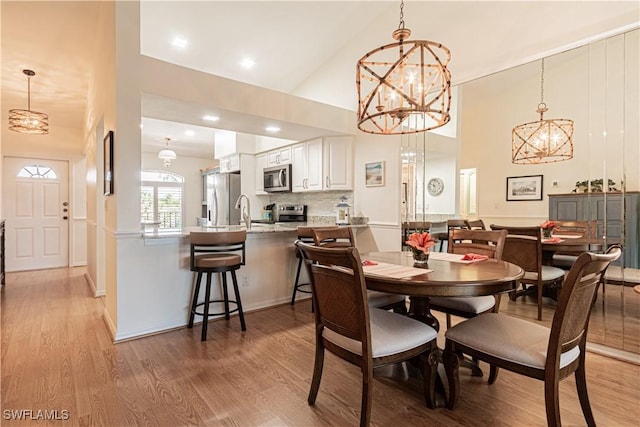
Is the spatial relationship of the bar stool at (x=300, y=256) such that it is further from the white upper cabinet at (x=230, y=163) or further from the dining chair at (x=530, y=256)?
the white upper cabinet at (x=230, y=163)

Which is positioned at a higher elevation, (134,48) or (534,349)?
(134,48)

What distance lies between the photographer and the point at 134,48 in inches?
109

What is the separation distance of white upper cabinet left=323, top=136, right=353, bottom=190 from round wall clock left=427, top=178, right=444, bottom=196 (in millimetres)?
1114

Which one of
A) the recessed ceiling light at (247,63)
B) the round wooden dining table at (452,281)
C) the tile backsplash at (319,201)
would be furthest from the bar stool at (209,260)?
the recessed ceiling light at (247,63)

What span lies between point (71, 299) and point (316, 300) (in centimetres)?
385

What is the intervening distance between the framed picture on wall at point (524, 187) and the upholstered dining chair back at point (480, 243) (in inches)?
35.9

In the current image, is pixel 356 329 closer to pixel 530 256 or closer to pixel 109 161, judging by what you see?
pixel 530 256

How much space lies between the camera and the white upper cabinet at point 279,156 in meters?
5.65

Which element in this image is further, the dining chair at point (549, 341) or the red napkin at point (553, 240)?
the red napkin at point (553, 240)

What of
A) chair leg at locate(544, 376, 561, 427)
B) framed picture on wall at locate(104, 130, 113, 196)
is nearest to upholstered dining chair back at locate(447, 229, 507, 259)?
chair leg at locate(544, 376, 561, 427)

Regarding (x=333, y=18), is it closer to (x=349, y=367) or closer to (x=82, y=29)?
(x=82, y=29)

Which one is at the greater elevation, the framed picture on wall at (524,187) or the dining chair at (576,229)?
the framed picture on wall at (524,187)

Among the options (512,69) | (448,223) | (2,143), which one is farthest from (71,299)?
(512,69)

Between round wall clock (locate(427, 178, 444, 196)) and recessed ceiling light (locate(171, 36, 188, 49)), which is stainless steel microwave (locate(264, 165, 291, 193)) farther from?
round wall clock (locate(427, 178, 444, 196))
